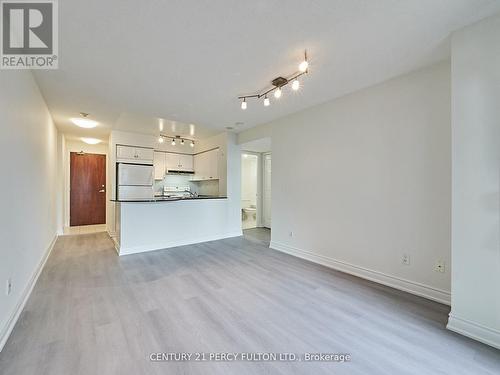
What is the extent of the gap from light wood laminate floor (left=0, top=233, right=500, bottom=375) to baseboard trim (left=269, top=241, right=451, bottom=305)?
4.3 inches

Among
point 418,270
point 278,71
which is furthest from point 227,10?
point 418,270

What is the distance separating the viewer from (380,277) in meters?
2.72

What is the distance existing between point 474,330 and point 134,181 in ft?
19.7

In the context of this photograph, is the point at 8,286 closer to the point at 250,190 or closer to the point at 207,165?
the point at 207,165

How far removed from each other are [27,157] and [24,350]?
2.03 metres

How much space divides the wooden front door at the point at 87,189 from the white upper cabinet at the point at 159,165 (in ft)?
7.04

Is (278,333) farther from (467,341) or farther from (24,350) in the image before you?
(24,350)

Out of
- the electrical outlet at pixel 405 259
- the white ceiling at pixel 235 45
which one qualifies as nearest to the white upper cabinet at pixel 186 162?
the white ceiling at pixel 235 45

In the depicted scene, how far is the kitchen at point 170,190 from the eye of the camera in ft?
13.2

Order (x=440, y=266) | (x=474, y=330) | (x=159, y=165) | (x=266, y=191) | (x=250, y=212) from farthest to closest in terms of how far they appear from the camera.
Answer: (x=250, y=212), (x=266, y=191), (x=159, y=165), (x=440, y=266), (x=474, y=330)

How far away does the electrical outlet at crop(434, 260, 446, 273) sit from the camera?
88.0 inches

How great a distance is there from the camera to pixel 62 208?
5770 mm

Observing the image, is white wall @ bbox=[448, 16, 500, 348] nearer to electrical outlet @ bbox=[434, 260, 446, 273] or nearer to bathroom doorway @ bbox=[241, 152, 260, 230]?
electrical outlet @ bbox=[434, 260, 446, 273]

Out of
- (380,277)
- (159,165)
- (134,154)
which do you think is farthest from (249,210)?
(380,277)
